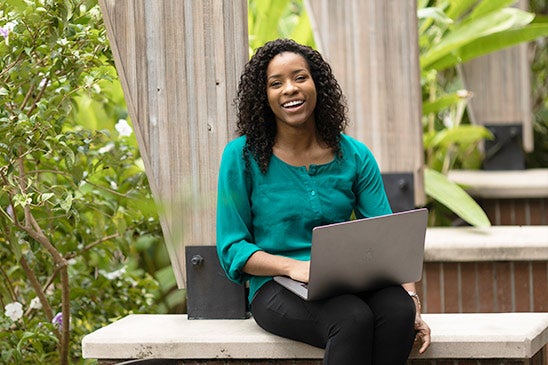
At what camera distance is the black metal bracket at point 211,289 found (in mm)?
3545

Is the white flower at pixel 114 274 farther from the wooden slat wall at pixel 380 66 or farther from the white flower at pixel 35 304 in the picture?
the wooden slat wall at pixel 380 66

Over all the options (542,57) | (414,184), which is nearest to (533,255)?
(414,184)

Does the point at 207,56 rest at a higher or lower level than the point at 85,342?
higher

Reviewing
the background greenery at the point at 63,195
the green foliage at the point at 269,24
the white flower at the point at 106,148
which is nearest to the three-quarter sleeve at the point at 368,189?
the background greenery at the point at 63,195

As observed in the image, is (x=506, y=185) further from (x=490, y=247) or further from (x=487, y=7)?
(x=490, y=247)

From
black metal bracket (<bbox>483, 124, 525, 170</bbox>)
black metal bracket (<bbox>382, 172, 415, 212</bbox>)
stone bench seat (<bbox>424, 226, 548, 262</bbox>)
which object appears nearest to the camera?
stone bench seat (<bbox>424, 226, 548, 262</bbox>)

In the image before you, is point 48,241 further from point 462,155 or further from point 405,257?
point 462,155

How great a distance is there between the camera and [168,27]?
3473 millimetres

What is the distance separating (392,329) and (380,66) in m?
1.83

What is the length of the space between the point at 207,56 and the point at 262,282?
27.2 inches

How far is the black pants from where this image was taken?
118 inches

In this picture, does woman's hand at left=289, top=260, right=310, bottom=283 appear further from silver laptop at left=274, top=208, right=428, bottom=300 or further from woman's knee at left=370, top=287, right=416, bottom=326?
woman's knee at left=370, top=287, right=416, bottom=326

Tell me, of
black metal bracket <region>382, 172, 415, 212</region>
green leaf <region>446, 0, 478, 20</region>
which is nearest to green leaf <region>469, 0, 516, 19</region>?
green leaf <region>446, 0, 478, 20</region>

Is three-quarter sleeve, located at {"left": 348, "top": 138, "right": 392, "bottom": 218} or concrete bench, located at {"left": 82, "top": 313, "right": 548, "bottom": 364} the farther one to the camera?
three-quarter sleeve, located at {"left": 348, "top": 138, "right": 392, "bottom": 218}
